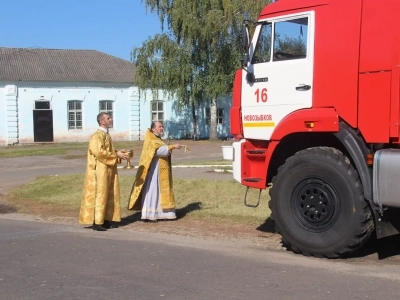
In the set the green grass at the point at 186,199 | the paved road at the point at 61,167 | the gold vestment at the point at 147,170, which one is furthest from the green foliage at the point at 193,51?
the gold vestment at the point at 147,170

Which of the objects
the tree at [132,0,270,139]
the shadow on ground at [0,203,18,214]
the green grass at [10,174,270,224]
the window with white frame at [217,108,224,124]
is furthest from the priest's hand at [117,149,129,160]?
the window with white frame at [217,108,224,124]

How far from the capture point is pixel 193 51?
3731 centimetres

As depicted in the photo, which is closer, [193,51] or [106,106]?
[193,51]

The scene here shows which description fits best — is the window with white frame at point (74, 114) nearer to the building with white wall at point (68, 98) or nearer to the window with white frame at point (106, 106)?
A: the building with white wall at point (68, 98)

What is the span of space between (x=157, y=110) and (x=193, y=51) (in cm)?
784

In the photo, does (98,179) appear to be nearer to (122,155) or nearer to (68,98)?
(122,155)

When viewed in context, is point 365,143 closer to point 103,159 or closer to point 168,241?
point 168,241

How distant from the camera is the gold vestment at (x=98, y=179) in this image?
10.1 metres

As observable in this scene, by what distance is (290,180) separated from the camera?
8.11m

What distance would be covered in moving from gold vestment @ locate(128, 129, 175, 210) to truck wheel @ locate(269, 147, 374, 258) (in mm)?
2899

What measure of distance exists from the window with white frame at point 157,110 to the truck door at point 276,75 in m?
34.9

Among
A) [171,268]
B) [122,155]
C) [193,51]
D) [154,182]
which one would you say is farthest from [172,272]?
[193,51]

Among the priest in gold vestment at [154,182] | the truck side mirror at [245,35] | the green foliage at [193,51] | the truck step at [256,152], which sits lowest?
the priest in gold vestment at [154,182]

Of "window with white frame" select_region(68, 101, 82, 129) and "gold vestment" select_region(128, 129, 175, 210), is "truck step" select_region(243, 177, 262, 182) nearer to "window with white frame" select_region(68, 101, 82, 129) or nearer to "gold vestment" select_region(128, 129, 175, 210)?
"gold vestment" select_region(128, 129, 175, 210)
